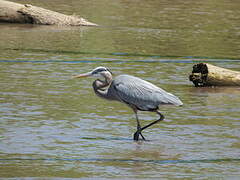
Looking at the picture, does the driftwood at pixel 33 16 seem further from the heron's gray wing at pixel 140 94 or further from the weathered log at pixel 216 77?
the heron's gray wing at pixel 140 94

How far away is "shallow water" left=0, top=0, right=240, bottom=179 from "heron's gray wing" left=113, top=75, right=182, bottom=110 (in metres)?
0.52

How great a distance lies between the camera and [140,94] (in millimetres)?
10016

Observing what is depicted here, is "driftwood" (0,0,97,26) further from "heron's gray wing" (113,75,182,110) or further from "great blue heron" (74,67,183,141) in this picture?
"heron's gray wing" (113,75,182,110)

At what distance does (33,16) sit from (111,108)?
1186 centimetres

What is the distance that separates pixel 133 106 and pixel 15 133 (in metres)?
1.60

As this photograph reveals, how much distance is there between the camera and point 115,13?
2795 centimetres

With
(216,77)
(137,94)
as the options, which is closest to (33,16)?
(216,77)

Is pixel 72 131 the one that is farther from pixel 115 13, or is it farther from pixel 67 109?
pixel 115 13

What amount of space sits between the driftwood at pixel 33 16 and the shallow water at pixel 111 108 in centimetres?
40

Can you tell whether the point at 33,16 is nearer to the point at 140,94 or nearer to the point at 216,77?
the point at 216,77

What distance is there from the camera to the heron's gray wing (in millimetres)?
9942

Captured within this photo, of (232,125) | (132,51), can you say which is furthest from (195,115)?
(132,51)

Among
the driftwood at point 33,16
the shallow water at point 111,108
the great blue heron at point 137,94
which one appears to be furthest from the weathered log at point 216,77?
the driftwood at point 33,16

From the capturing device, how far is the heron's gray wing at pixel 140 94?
9942 mm
